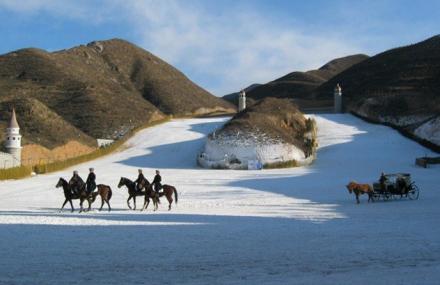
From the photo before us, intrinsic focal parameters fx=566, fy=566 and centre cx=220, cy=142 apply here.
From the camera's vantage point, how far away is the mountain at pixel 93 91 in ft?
251

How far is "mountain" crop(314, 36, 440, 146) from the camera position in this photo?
4791cm

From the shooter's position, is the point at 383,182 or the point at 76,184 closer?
the point at 76,184

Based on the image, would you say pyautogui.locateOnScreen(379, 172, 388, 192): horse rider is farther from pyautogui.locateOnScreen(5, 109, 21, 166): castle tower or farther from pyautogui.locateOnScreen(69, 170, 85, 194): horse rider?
pyautogui.locateOnScreen(5, 109, 21, 166): castle tower

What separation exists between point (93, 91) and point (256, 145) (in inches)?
2631

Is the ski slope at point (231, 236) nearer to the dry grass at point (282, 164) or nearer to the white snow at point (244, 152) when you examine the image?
the dry grass at point (282, 164)

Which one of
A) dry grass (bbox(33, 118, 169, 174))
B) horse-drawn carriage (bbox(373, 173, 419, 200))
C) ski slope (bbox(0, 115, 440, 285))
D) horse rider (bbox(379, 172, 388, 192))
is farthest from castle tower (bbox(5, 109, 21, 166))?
horse rider (bbox(379, 172, 388, 192))

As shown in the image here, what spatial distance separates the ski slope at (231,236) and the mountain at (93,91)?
151ft

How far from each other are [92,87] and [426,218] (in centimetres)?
9014

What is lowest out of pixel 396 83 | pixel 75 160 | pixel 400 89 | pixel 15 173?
pixel 15 173

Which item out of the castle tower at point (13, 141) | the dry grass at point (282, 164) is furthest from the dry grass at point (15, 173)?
the dry grass at point (282, 164)

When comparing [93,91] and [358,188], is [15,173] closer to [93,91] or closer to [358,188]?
[358,188]

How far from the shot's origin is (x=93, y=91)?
321ft

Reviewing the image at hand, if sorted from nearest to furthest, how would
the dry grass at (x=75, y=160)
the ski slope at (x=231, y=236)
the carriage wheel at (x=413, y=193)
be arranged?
the ski slope at (x=231, y=236)
the carriage wheel at (x=413, y=193)
the dry grass at (x=75, y=160)

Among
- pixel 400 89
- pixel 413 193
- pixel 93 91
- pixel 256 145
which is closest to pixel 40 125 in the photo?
pixel 93 91
